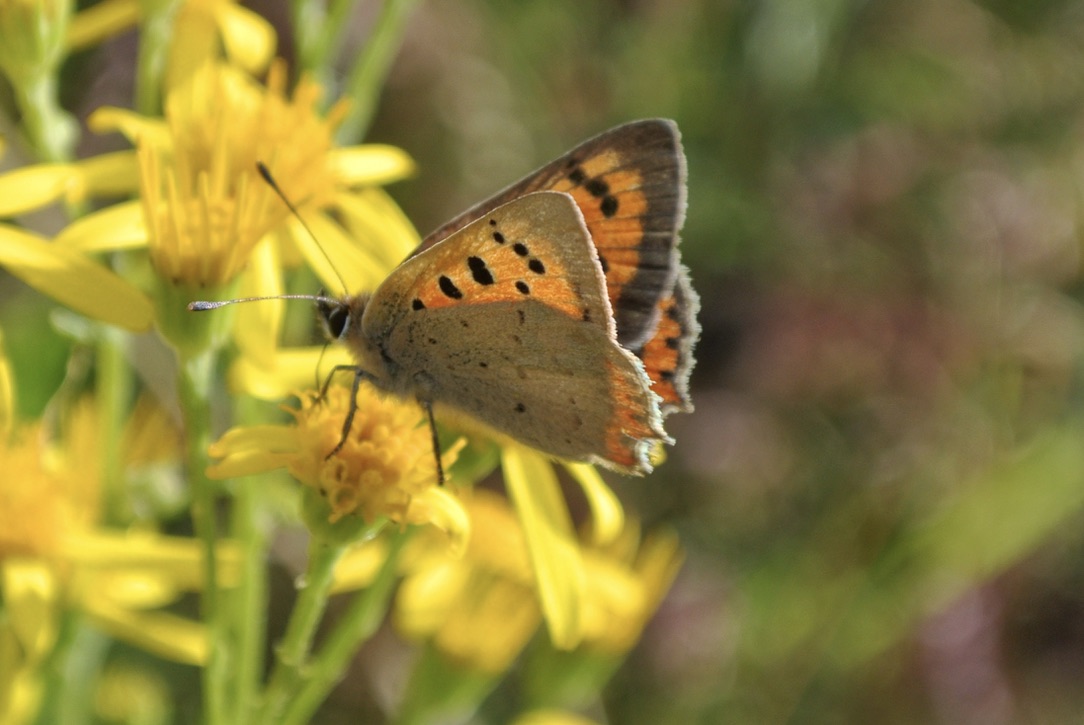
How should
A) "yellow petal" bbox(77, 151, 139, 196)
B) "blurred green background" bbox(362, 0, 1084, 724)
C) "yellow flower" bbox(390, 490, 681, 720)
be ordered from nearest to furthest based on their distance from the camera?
"yellow petal" bbox(77, 151, 139, 196), "yellow flower" bbox(390, 490, 681, 720), "blurred green background" bbox(362, 0, 1084, 724)

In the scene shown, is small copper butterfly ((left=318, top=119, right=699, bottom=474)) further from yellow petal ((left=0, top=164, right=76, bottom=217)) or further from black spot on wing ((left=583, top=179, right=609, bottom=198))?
yellow petal ((left=0, top=164, right=76, bottom=217))

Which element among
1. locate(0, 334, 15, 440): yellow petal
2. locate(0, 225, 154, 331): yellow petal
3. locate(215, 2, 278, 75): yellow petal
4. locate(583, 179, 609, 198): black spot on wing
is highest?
locate(583, 179, 609, 198): black spot on wing

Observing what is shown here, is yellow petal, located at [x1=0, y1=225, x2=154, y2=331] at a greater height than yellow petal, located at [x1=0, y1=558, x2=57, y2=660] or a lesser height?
greater

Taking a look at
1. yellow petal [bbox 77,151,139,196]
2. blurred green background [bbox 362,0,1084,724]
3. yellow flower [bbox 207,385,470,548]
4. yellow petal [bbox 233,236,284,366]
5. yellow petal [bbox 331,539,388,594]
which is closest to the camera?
yellow flower [bbox 207,385,470,548]

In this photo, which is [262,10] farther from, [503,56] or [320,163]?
[320,163]

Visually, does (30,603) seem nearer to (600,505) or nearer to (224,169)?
(224,169)

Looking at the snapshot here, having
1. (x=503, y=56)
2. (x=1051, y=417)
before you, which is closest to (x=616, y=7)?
(x=503, y=56)

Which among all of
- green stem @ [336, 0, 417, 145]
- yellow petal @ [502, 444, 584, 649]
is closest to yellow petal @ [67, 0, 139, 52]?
green stem @ [336, 0, 417, 145]
